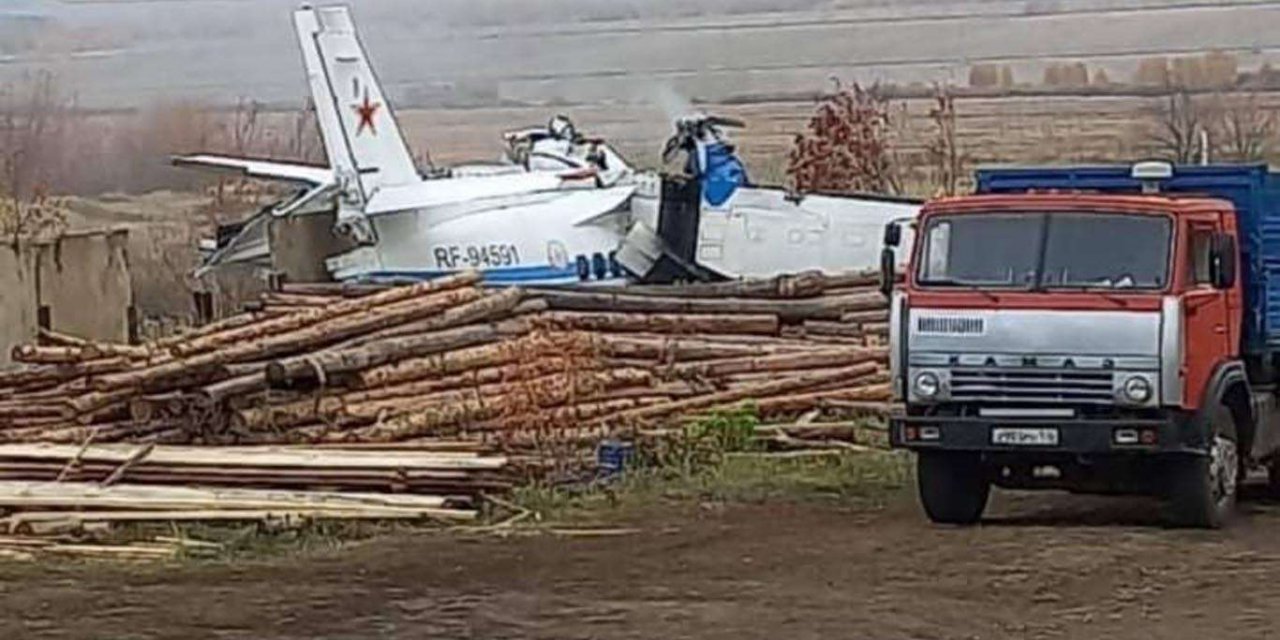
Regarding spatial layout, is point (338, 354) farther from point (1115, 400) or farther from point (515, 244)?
point (515, 244)

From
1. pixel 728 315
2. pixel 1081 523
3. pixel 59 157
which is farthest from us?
pixel 59 157

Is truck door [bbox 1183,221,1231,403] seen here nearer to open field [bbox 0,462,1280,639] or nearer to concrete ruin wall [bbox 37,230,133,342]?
open field [bbox 0,462,1280,639]

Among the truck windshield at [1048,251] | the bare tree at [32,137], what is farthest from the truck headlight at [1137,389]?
the bare tree at [32,137]

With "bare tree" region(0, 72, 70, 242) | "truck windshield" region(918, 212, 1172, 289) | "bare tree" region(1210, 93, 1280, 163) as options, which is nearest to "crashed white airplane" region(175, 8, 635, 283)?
"bare tree" region(0, 72, 70, 242)

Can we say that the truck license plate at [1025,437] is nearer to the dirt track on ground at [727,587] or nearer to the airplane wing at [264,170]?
the dirt track on ground at [727,587]

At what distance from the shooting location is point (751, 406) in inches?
998

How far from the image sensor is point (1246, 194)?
2083 cm

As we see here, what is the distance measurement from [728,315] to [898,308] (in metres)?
7.65

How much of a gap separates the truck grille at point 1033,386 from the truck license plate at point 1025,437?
210 mm

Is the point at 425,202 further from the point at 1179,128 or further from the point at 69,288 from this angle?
the point at 1179,128

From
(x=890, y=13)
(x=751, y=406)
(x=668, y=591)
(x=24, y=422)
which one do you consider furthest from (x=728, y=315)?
(x=890, y=13)

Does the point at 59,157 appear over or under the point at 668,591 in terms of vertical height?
over

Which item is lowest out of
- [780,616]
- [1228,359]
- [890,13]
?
[780,616]

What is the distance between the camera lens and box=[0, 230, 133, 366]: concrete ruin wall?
29250 millimetres
